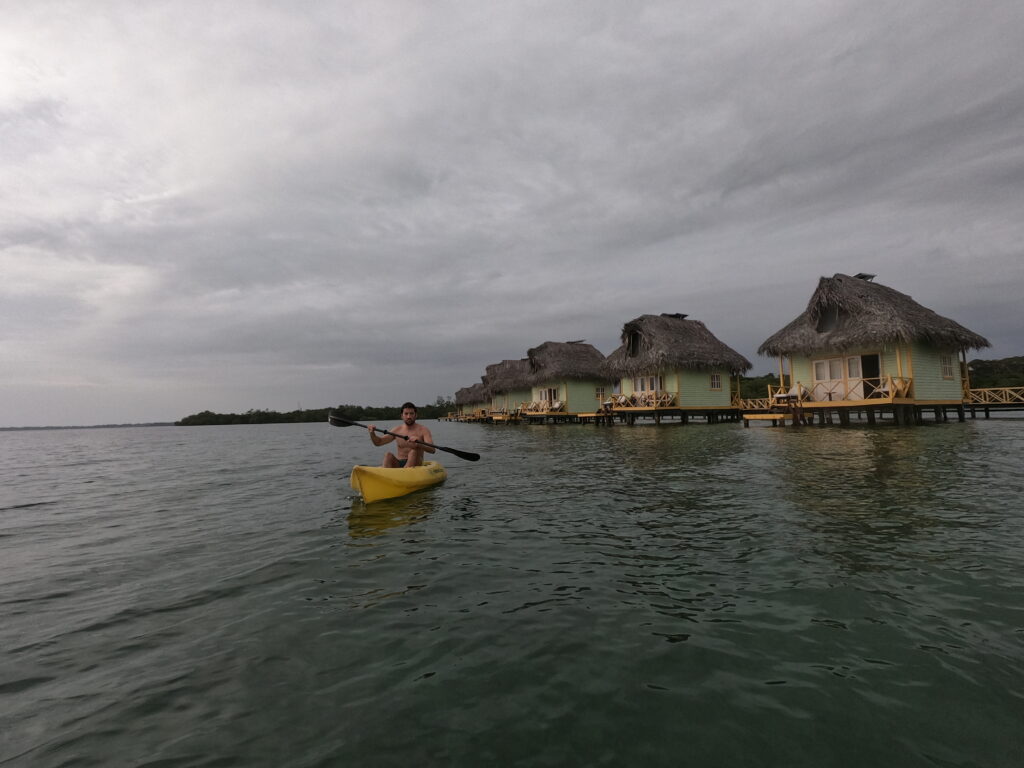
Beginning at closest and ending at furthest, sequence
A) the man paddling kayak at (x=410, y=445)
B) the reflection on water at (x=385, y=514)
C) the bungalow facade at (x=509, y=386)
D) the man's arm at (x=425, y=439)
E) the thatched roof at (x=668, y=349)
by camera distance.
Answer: the reflection on water at (x=385, y=514)
the man paddling kayak at (x=410, y=445)
the man's arm at (x=425, y=439)
the thatched roof at (x=668, y=349)
the bungalow facade at (x=509, y=386)

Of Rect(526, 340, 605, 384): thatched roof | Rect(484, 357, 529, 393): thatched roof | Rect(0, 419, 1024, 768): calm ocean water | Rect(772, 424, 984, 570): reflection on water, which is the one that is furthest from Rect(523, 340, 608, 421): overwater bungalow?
Rect(0, 419, 1024, 768): calm ocean water

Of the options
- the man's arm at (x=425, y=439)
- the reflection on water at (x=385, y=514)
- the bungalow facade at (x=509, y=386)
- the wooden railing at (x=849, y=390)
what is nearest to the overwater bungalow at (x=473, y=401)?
the bungalow facade at (x=509, y=386)

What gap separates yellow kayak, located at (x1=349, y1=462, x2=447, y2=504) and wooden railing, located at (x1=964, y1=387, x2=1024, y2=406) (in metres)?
26.7

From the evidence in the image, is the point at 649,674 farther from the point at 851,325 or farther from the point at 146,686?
the point at 851,325

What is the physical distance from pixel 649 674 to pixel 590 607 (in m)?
1.00

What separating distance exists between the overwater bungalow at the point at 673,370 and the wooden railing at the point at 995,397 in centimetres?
1032

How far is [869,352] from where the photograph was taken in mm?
21188

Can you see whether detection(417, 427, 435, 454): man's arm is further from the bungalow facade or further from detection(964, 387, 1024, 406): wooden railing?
the bungalow facade

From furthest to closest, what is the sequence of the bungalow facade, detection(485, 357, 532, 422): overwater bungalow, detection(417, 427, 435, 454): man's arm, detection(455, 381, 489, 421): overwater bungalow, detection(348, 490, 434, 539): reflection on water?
detection(455, 381, 489, 421): overwater bungalow → the bungalow facade → detection(485, 357, 532, 422): overwater bungalow → detection(417, 427, 435, 454): man's arm → detection(348, 490, 434, 539): reflection on water

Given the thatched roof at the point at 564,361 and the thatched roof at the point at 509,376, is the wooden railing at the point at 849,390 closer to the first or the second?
the thatched roof at the point at 564,361

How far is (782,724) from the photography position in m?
2.47

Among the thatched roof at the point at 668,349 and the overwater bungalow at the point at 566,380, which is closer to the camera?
the thatched roof at the point at 668,349

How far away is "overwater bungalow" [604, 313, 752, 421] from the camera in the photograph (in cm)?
2889

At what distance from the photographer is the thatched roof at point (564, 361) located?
38344 mm
